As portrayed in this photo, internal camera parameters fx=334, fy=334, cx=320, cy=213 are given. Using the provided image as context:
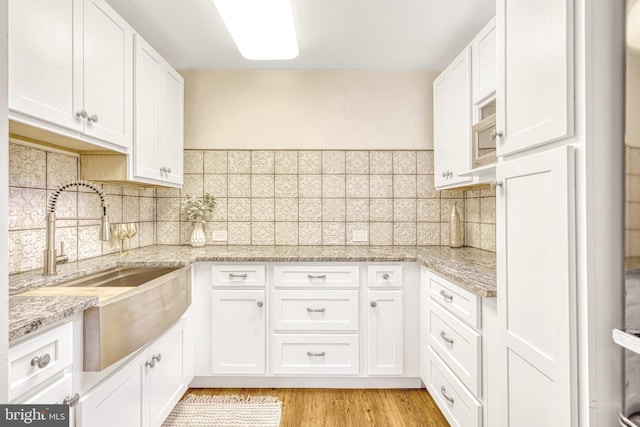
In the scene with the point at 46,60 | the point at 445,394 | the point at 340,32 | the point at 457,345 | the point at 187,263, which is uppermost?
the point at 340,32

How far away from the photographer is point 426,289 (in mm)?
2090

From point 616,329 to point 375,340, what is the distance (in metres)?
1.56

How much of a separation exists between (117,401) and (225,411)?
2.67 ft

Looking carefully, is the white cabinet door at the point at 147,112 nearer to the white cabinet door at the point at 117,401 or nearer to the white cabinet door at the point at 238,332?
the white cabinet door at the point at 238,332

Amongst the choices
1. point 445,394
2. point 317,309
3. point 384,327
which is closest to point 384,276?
point 384,327

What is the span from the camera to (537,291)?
0.98 meters

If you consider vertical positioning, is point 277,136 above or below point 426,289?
above

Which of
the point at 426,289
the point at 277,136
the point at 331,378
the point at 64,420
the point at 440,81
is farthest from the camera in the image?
the point at 277,136

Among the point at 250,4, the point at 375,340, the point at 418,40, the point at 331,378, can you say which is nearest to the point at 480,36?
the point at 418,40

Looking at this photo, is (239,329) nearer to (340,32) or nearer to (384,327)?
(384,327)

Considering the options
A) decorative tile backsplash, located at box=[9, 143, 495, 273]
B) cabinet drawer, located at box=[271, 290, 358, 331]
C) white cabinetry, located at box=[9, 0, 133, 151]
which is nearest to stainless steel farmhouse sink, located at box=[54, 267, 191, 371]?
cabinet drawer, located at box=[271, 290, 358, 331]

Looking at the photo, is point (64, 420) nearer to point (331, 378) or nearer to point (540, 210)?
point (540, 210)

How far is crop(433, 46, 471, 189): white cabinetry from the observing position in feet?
6.73

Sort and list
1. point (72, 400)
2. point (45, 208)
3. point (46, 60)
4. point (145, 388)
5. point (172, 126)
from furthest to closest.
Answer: point (172, 126) < point (45, 208) < point (145, 388) < point (46, 60) < point (72, 400)
